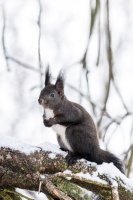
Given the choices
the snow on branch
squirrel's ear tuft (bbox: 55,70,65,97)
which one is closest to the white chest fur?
squirrel's ear tuft (bbox: 55,70,65,97)

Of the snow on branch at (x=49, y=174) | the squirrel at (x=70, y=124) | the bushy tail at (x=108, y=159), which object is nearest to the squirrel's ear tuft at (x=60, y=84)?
the squirrel at (x=70, y=124)

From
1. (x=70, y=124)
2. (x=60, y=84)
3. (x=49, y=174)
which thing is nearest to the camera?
(x=49, y=174)

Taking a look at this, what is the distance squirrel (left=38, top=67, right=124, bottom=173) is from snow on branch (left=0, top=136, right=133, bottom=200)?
1.42ft

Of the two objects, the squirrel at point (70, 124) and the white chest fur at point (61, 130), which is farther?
the white chest fur at point (61, 130)

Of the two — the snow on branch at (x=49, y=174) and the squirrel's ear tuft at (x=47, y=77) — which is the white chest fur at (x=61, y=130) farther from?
the snow on branch at (x=49, y=174)

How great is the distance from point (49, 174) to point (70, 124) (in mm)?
733

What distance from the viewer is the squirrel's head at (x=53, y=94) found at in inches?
116

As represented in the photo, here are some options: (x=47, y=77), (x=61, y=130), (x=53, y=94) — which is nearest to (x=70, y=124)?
(x=61, y=130)

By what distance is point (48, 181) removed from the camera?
200 centimetres

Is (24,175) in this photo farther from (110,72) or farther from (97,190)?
(110,72)

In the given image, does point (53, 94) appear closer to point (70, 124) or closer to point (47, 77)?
point (47, 77)

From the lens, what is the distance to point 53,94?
297cm

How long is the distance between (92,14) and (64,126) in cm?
58

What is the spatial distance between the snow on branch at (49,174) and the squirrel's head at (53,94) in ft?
2.67
